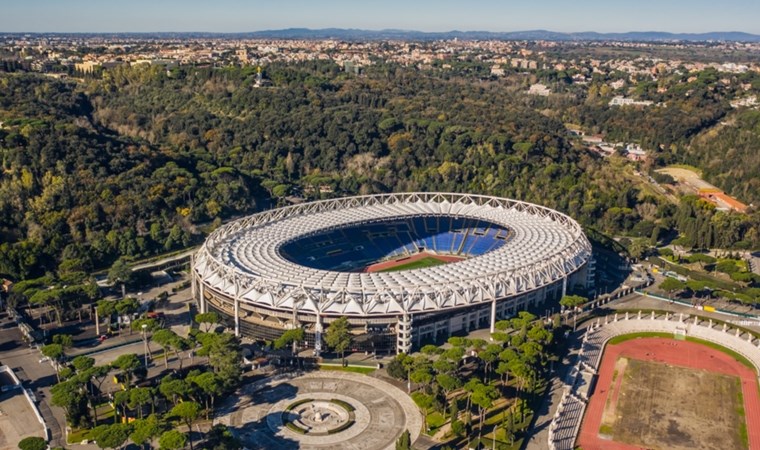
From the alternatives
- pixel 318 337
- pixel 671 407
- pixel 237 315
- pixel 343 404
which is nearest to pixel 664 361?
pixel 671 407

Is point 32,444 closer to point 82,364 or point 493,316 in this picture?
point 82,364

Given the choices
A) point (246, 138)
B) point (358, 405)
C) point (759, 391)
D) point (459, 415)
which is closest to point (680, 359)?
point (759, 391)

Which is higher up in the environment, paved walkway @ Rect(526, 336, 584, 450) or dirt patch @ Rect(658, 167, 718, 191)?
dirt patch @ Rect(658, 167, 718, 191)

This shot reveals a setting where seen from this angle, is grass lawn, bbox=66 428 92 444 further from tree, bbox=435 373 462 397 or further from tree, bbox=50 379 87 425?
tree, bbox=435 373 462 397

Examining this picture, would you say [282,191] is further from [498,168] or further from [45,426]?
[45,426]

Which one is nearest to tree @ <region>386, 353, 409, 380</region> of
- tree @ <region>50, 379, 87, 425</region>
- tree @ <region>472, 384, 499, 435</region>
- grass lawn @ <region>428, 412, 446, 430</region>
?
grass lawn @ <region>428, 412, 446, 430</region>

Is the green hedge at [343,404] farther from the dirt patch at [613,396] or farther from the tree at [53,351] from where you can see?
the tree at [53,351]

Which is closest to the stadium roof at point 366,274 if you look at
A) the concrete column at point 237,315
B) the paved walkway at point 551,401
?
the concrete column at point 237,315

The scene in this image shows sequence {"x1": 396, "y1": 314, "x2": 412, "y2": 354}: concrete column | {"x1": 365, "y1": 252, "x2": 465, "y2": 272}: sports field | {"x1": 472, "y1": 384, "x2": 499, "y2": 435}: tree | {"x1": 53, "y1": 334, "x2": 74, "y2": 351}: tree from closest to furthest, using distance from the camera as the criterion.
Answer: {"x1": 472, "y1": 384, "x2": 499, "y2": 435}: tree, {"x1": 53, "y1": 334, "x2": 74, "y2": 351}: tree, {"x1": 396, "y1": 314, "x2": 412, "y2": 354}: concrete column, {"x1": 365, "y1": 252, "x2": 465, "y2": 272}: sports field
